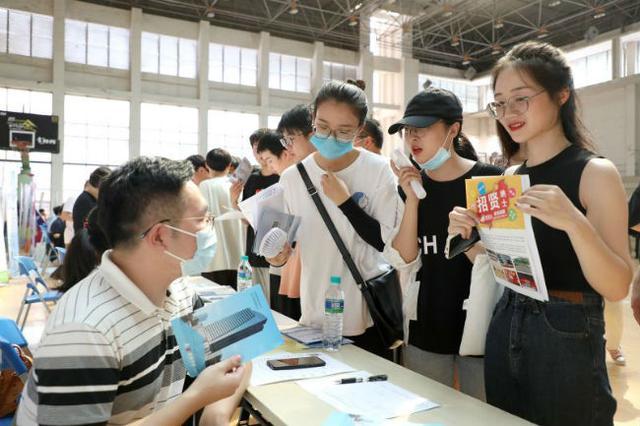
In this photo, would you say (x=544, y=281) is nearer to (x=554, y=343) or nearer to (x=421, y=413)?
(x=554, y=343)

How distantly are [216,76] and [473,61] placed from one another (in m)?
9.26

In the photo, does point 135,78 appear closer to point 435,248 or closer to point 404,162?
point 404,162

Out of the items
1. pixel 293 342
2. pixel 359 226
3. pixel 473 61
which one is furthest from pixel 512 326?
pixel 473 61

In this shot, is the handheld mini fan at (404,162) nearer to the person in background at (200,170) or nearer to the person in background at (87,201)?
the person in background at (87,201)

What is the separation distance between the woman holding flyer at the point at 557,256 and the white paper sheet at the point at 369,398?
250 mm

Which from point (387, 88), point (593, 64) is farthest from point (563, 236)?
point (593, 64)

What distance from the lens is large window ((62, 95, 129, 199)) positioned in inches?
499

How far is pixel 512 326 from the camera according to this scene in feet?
4.31

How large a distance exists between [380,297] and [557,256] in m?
0.74

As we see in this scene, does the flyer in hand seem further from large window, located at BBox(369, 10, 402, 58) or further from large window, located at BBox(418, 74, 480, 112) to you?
large window, located at BBox(418, 74, 480, 112)

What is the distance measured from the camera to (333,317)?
1.83 m

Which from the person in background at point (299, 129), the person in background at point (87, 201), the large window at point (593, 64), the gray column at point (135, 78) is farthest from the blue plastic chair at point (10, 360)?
the large window at point (593, 64)

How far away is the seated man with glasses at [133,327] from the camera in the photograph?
101cm

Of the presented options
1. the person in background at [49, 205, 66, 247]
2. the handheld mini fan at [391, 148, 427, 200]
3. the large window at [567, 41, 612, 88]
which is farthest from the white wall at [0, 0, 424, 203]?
the handheld mini fan at [391, 148, 427, 200]
